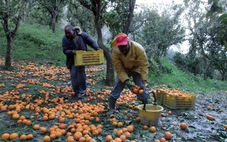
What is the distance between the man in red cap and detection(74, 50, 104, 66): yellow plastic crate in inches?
44.2

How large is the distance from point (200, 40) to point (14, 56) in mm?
14283

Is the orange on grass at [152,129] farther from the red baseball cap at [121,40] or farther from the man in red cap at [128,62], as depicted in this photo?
the red baseball cap at [121,40]

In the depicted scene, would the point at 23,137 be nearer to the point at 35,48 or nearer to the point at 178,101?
the point at 178,101

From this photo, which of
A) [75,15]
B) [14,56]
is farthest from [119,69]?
[75,15]

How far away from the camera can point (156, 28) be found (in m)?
21.9

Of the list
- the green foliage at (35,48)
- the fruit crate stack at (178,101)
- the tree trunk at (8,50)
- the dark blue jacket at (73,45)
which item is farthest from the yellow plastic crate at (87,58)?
the green foliage at (35,48)

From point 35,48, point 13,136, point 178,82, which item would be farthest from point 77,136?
point 35,48

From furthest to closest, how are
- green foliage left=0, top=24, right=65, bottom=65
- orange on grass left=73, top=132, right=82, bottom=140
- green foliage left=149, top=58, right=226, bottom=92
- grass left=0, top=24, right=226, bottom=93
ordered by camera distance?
green foliage left=0, top=24, right=65, bottom=65, grass left=0, top=24, right=226, bottom=93, green foliage left=149, top=58, right=226, bottom=92, orange on grass left=73, top=132, right=82, bottom=140

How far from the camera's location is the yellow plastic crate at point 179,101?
6.09 metres

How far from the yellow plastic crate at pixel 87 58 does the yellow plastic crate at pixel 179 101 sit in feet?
6.83

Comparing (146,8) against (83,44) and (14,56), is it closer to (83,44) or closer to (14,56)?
(14,56)

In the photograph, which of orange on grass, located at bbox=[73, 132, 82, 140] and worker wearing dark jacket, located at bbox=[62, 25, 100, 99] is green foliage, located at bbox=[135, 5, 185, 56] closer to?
worker wearing dark jacket, located at bbox=[62, 25, 100, 99]

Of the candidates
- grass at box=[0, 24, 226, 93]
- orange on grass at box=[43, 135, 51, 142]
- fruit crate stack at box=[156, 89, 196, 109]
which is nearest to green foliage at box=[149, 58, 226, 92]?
grass at box=[0, 24, 226, 93]

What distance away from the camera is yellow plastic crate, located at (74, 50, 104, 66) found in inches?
230
